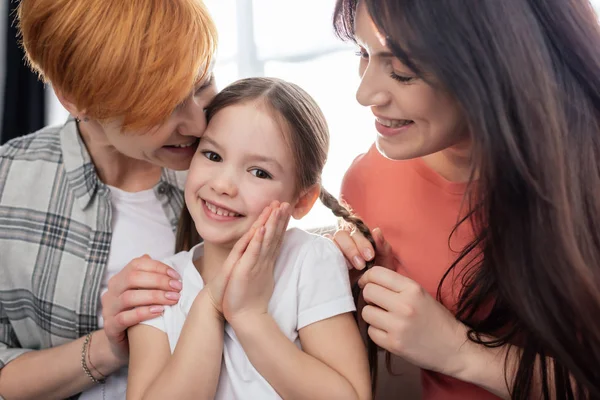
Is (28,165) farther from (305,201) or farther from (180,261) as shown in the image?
(305,201)

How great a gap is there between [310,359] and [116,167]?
2.38 feet

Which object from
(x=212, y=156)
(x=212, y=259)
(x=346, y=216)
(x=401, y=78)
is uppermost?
(x=401, y=78)

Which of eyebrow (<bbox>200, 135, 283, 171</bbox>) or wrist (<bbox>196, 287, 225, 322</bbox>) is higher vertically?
eyebrow (<bbox>200, 135, 283, 171</bbox>)

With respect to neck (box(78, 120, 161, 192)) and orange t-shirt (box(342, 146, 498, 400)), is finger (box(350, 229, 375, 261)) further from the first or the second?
neck (box(78, 120, 161, 192))

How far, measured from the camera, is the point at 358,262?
1378mm

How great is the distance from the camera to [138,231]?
1.64 m

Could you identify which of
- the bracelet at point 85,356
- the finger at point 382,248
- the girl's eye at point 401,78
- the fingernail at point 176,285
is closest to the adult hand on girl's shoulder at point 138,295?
the fingernail at point 176,285

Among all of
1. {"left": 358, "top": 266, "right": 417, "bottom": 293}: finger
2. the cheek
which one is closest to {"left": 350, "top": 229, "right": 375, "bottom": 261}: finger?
{"left": 358, "top": 266, "right": 417, "bottom": 293}: finger

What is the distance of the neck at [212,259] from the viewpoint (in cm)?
138

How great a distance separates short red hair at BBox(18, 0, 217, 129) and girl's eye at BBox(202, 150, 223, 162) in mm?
107

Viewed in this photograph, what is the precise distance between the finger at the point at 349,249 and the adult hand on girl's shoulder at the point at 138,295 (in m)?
0.34

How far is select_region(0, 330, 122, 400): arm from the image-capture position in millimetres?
1479

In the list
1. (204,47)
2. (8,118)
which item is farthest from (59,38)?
(8,118)

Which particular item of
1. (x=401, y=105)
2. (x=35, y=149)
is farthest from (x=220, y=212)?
(x=35, y=149)
